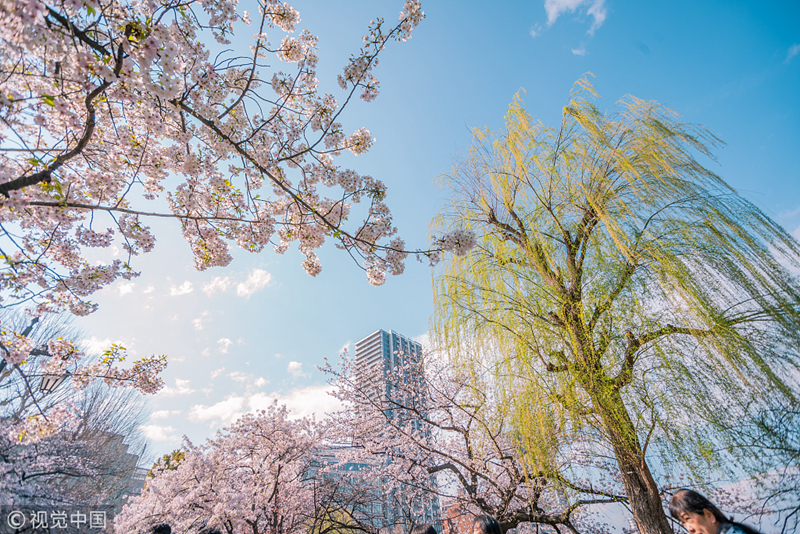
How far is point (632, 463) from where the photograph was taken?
272cm

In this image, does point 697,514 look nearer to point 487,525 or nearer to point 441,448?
point 487,525

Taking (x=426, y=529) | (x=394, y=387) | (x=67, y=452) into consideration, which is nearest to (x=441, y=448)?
(x=394, y=387)

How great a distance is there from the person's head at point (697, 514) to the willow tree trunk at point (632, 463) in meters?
0.75

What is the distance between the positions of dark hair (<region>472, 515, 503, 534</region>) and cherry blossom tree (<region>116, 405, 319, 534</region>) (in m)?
4.22

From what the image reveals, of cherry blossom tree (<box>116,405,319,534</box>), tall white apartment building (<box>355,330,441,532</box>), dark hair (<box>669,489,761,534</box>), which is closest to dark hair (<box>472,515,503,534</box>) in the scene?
dark hair (<box>669,489,761,534</box>)

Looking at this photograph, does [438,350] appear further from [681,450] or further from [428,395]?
[428,395]

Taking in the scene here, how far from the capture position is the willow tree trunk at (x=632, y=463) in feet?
8.46

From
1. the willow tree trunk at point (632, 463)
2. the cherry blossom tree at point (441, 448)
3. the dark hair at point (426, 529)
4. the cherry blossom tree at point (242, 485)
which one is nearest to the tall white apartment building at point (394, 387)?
the cherry blossom tree at point (441, 448)

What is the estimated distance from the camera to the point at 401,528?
14.2 ft

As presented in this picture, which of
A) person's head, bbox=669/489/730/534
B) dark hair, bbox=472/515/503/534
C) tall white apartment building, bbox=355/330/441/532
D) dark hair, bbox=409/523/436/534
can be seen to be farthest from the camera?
tall white apartment building, bbox=355/330/441/532

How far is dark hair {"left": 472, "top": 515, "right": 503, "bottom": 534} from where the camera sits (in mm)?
2404

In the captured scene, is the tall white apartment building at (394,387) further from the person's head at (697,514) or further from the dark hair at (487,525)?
the person's head at (697,514)

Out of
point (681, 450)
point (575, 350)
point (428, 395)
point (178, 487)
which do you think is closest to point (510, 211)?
point (575, 350)

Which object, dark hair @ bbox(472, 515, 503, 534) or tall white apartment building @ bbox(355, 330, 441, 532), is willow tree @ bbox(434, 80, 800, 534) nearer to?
dark hair @ bbox(472, 515, 503, 534)
